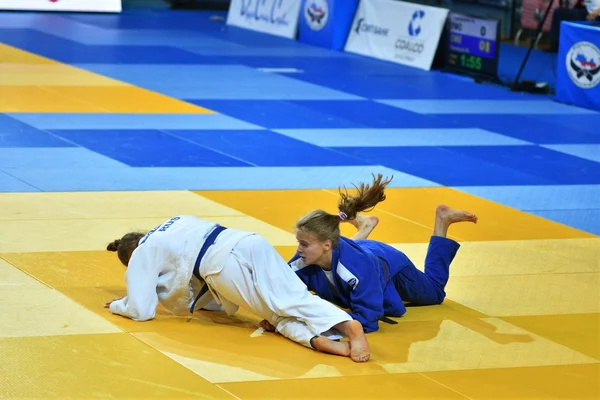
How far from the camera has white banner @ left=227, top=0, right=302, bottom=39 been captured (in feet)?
89.2

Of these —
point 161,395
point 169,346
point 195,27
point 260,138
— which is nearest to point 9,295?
point 169,346

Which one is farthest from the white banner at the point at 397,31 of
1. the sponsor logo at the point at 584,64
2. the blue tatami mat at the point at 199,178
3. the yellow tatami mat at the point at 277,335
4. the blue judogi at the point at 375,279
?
the blue judogi at the point at 375,279

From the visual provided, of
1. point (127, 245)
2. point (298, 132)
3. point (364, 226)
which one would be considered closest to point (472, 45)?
point (298, 132)

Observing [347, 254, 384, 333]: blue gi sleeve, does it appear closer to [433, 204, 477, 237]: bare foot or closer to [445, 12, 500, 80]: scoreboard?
[433, 204, 477, 237]: bare foot

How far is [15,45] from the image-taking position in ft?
77.5

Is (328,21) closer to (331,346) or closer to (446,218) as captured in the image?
(446,218)

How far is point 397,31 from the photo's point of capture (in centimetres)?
2416

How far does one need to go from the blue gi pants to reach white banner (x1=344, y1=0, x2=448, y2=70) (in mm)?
14293

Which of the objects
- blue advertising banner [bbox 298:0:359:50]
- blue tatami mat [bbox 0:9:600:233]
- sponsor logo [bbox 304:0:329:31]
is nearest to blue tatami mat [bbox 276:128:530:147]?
blue tatami mat [bbox 0:9:600:233]

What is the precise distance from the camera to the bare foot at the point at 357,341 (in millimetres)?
7766

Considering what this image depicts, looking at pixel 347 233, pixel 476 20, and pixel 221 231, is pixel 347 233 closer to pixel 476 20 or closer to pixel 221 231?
pixel 221 231

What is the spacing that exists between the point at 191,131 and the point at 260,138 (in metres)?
1.03

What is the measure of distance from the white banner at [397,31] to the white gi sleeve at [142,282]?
1583 centimetres

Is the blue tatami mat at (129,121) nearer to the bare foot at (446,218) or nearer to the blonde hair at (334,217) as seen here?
the bare foot at (446,218)
